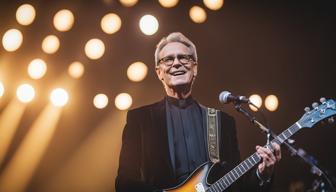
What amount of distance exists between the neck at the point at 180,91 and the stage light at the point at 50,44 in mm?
999

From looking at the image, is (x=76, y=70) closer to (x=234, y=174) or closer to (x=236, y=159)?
(x=236, y=159)

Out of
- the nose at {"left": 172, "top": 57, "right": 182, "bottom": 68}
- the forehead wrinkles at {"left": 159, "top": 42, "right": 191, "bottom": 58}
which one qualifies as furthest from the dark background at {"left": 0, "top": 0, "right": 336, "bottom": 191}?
the nose at {"left": 172, "top": 57, "right": 182, "bottom": 68}

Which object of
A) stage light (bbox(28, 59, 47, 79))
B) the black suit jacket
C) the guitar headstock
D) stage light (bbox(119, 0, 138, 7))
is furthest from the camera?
stage light (bbox(119, 0, 138, 7))

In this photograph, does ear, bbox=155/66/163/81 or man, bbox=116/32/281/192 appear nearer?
man, bbox=116/32/281/192

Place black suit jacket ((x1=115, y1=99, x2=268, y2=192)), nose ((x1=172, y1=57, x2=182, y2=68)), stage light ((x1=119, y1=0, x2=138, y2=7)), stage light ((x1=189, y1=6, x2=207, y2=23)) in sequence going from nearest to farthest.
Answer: black suit jacket ((x1=115, y1=99, x2=268, y2=192)) → nose ((x1=172, y1=57, x2=182, y2=68)) → stage light ((x1=119, y1=0, x2=138, y2=7)) → stage light ((x1=189, y1=6, x2=207, y2=23))

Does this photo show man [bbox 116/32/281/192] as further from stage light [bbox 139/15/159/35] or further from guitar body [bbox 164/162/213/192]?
stage light [bbox 139/15/159/35]

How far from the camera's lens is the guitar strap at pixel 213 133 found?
120 inches

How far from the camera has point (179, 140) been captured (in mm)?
3090

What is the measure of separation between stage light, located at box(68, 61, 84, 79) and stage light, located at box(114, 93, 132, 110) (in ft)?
1.18

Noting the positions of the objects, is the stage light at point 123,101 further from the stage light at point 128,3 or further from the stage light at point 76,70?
the stage light at point 128,3

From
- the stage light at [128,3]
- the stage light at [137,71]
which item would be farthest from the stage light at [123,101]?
the stage light at [128,3]

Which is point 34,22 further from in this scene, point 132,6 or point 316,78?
point 316,78

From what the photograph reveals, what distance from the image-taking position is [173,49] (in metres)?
3.23

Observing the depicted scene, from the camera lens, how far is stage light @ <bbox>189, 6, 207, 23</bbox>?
12.2 ft
